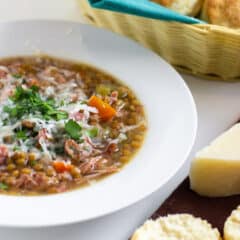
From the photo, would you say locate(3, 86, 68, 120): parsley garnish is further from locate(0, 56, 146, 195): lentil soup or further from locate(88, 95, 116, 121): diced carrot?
locate(88, 95, 116, 121): diced carrot

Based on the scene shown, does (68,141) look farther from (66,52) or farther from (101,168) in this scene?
(66,52)

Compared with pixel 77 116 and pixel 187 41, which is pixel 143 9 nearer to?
pixel 187 41

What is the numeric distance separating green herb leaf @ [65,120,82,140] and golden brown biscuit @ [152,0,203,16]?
709 mm

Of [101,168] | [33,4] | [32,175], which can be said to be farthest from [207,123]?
[33,4]

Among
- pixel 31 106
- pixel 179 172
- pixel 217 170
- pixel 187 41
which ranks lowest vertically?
pixel 179 172

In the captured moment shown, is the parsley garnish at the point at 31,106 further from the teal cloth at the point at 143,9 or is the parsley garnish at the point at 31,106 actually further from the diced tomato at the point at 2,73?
the teal cloth at the point at 143,9

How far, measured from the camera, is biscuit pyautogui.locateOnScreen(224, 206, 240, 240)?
7.09 feet

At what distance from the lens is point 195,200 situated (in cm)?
242

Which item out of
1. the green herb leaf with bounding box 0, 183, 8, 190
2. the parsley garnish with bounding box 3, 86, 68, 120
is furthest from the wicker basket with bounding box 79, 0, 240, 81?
the green herb leaf with bounding box 0, 183, 8, 190

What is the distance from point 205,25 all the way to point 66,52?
598mm

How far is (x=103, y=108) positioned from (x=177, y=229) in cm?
59

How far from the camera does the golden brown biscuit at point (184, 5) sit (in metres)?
2.85

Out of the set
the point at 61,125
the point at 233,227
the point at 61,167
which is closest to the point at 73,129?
the point at 61,125

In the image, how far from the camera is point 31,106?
2.53 meters
